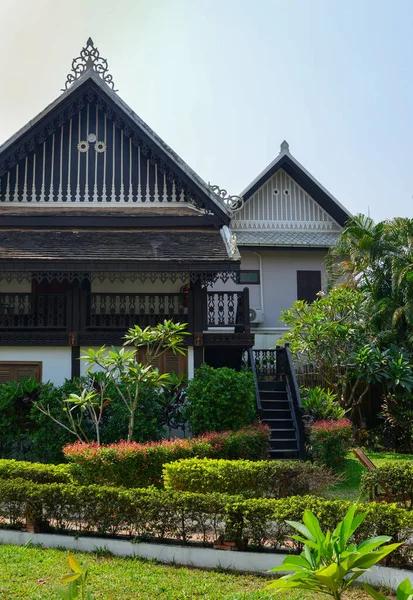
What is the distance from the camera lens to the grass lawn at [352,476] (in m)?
10.2

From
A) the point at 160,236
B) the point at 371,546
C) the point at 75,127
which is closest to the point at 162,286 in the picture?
the point at 160,236

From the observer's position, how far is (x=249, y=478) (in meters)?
8.23

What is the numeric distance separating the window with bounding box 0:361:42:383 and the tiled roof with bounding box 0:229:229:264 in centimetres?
224

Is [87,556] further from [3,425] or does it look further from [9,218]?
[9,218]

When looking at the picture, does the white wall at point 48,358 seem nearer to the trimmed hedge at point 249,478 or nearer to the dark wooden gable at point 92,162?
the dark wooden gable at point 92,162

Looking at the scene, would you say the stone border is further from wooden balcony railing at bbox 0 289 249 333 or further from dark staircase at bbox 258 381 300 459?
wooden balcony railing at bbox 0 289 249 333

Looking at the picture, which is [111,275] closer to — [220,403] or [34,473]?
[220,403]

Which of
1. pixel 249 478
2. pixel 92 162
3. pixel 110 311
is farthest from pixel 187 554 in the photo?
pixel 92 162

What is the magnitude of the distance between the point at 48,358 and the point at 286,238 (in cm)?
938

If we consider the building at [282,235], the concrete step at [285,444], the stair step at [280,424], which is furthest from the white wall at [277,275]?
the concrete step at [285,444]

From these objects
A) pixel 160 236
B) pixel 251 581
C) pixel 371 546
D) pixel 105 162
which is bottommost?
pixel 251 581

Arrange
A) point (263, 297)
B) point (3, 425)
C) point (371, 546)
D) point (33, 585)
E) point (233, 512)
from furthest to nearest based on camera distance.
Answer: point (263, 297) → point (3, 425) → point (233, 512) → point (33, 585) → point (371, 546)

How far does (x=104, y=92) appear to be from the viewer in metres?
15.1

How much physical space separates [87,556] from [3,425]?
5458 mm
